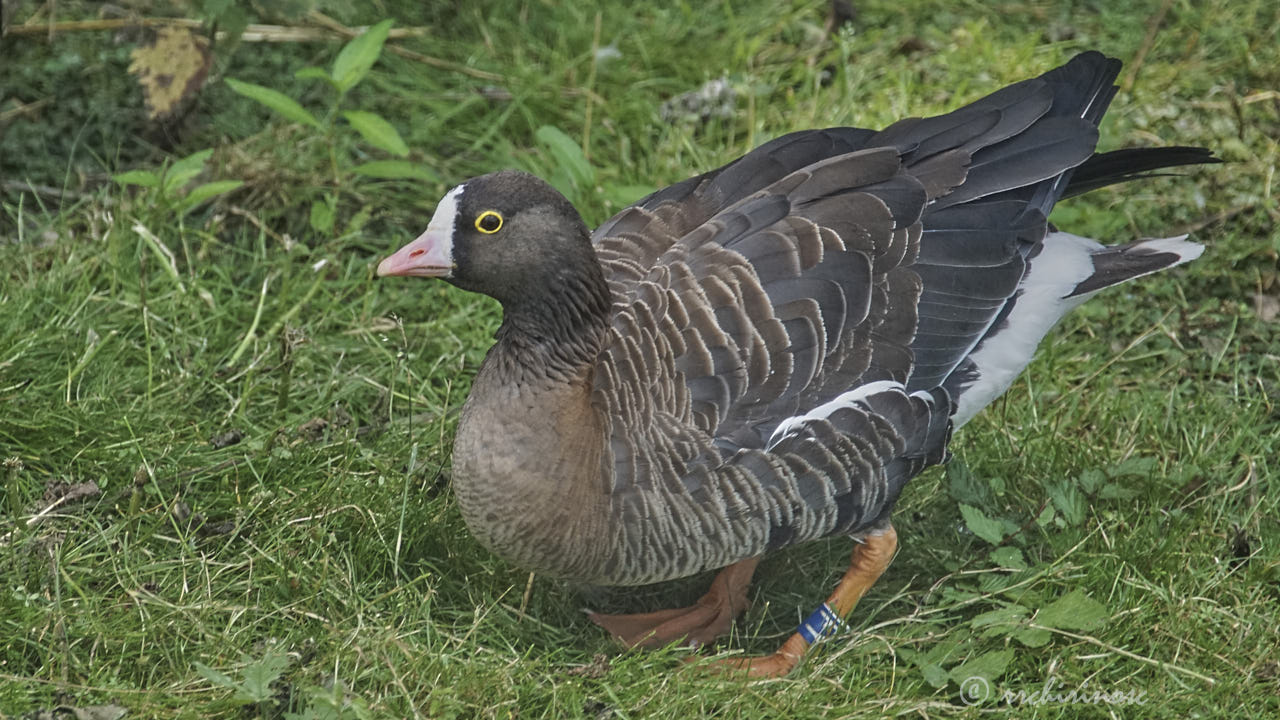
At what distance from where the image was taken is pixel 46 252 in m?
5.25

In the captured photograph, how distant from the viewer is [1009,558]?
13.8ft

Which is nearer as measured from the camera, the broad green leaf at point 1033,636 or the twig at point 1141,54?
the broad green leaf at point 1033,636

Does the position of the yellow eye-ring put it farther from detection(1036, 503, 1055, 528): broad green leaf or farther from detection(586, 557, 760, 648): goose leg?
detection(1036, 503, 1055, 528): broad green leaf

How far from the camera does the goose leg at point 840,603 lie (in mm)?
4156

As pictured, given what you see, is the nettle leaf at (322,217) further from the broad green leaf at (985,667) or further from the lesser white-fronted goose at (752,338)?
the broad green leaf at (985,667)

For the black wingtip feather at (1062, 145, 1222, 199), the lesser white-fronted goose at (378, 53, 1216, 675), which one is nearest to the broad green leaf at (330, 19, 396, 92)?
the lesser white-fronted goose at (378, 53, 1216, 675)

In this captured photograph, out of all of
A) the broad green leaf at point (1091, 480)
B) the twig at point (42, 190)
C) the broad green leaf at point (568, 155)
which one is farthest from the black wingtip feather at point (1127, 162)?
the twig at point (42, 190)

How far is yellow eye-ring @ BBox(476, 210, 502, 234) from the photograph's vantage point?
145 inches

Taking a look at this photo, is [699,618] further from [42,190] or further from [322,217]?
[42,190]

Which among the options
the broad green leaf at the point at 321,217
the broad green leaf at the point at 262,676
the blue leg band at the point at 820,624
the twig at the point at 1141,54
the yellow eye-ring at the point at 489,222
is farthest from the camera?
the twig at the point at 1141,54

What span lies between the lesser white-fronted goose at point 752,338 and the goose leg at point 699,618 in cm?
1

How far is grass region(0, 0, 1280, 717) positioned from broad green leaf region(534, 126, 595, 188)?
118 millimetres

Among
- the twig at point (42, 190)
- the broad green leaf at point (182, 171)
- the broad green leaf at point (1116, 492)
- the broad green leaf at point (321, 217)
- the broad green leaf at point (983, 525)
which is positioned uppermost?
the broad green leaf at point (182, 171)

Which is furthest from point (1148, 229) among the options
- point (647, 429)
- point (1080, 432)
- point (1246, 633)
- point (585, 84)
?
point (647, 429)
